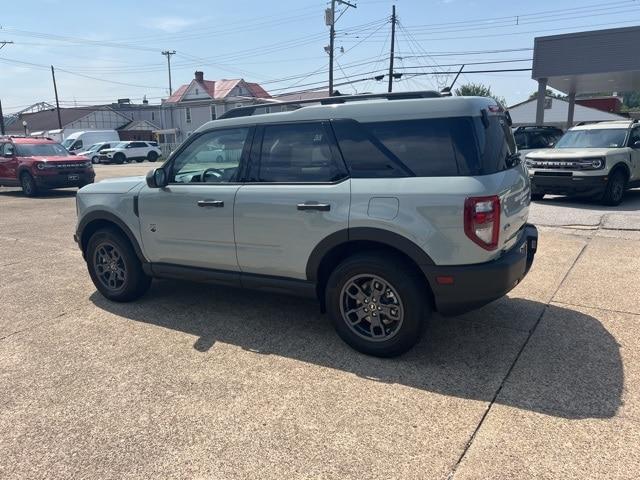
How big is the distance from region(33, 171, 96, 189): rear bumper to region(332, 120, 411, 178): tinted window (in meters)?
14.2

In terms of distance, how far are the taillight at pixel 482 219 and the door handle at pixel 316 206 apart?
1035mm

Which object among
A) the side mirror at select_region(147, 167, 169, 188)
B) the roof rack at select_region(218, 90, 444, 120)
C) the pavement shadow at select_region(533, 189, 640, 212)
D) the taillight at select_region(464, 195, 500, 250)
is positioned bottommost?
the pavement shadow at select_region(533, 189, 640, 212)

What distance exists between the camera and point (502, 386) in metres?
3.36

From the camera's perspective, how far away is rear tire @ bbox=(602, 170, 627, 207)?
10.6 meters

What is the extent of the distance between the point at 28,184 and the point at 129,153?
83.0 feet

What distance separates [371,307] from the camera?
149 inches

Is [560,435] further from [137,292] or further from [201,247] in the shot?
[137,292]

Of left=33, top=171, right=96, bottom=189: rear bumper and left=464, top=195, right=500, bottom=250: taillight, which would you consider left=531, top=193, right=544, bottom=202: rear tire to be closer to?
left=464, top=195, right=500, bottom=250: taillight

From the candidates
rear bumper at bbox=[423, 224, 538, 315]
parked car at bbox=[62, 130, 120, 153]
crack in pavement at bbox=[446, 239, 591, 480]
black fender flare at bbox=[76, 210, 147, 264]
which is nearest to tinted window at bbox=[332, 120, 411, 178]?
rear bumper at bbox=[423, 224, 538, 315]

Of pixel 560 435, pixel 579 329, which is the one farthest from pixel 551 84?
pixel 560 435

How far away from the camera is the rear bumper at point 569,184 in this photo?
34.2 feet

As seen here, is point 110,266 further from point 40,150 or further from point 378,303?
point 40,150

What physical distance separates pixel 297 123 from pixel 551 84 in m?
21.8

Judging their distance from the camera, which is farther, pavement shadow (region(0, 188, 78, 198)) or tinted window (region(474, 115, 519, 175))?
pavement shadow (region(0, 188, 78, 198))
